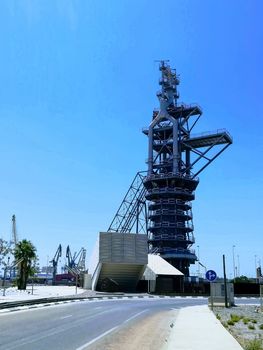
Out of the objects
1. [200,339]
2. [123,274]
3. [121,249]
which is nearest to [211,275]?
[200,339]

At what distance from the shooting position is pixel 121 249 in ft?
260

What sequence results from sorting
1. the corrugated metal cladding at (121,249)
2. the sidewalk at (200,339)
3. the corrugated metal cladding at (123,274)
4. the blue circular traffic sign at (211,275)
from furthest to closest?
the corrugated metal cladding at (123,274), the corrugated metal cladding at (121,249), the blue circular traffic sign at (211,275), the sidewalk at (200,339)

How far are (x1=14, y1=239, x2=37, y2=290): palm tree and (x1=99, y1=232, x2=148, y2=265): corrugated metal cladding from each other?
1276cm

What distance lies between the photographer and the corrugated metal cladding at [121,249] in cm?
7856

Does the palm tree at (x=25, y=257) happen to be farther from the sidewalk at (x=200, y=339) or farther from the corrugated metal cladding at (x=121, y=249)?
the sidewalk at (x=200, y=339)

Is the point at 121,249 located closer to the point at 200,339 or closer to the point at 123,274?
the point at 123,274

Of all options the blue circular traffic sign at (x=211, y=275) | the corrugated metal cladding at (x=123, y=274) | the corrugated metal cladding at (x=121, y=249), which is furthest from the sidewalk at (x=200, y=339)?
the corrugated metal cladding at (x=123, y=274)

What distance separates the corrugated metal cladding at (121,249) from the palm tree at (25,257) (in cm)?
1276

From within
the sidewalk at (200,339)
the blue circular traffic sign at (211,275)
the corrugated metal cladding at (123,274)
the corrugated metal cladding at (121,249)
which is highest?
the corrugated metal cladding at (121,249)

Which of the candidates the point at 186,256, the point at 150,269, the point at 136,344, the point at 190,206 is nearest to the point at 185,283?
the point at 150,269

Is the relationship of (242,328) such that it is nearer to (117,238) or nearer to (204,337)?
(204,337)

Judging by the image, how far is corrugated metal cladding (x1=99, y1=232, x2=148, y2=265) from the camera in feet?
258

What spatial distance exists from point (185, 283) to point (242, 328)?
70966 millimetres

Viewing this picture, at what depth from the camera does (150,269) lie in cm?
8281
